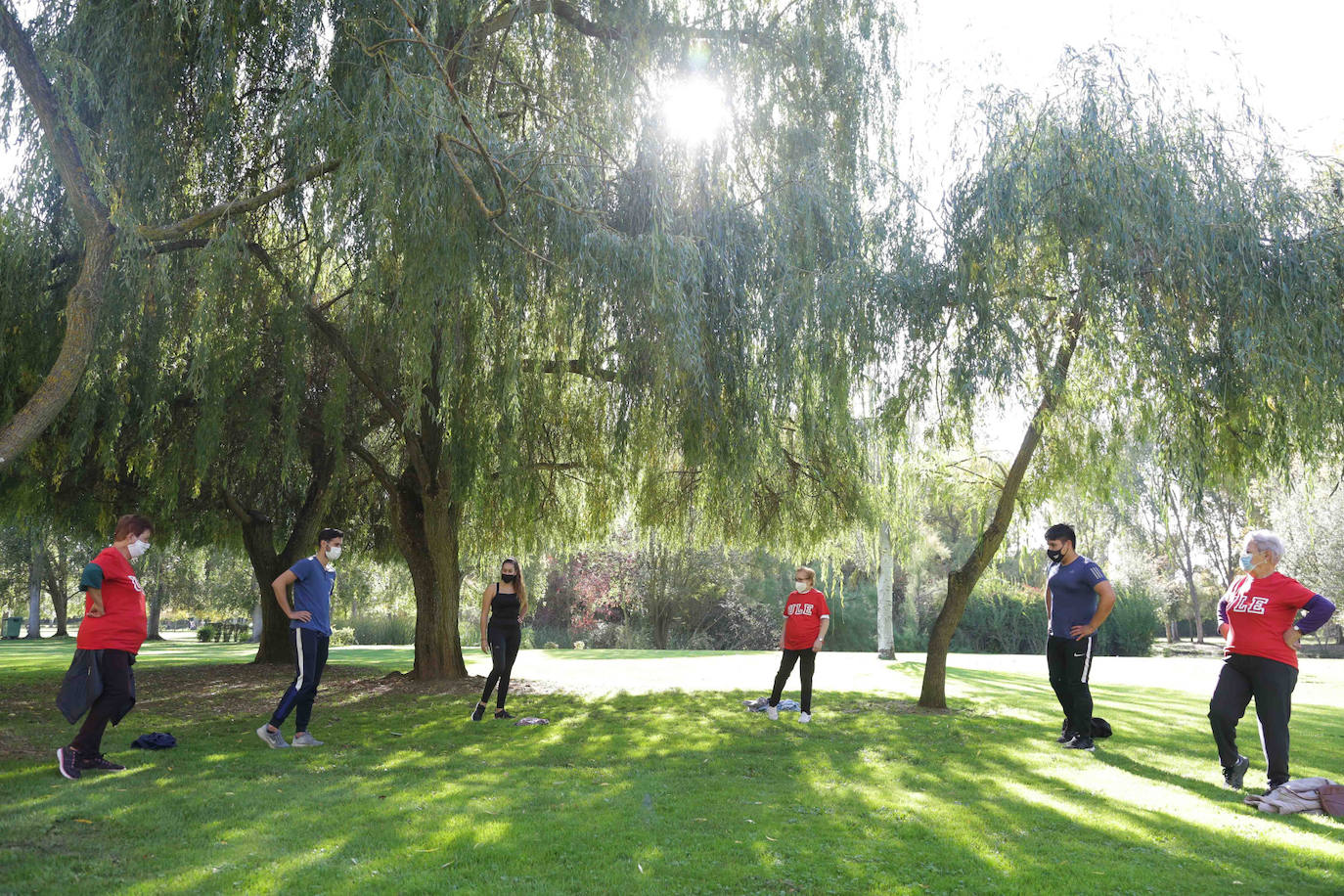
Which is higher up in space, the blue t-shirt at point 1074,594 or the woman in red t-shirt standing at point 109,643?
the blue t-shirt at point 1074,594

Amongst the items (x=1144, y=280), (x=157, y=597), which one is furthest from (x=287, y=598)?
(x=157, y=597)

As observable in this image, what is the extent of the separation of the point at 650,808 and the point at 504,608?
3883mm

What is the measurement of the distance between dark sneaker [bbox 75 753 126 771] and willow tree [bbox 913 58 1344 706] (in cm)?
736

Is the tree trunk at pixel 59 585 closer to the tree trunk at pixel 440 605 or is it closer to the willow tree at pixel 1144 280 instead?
the tree trunk at pixel 440 605

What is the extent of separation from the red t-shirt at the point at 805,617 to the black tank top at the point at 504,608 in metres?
2.70

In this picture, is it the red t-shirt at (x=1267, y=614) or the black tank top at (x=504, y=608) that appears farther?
the black tank top at (x=504, y=608)

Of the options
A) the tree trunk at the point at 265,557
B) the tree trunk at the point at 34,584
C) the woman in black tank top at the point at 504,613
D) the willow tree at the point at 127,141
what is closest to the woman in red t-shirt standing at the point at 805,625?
the woman in black tank top at the point at 504,613

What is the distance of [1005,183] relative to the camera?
8.22m

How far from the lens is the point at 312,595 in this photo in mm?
7102

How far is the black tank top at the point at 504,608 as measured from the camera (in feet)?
28.8

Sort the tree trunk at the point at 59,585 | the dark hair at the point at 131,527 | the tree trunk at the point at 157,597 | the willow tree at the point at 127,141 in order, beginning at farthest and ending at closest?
the tree trunk at the point at 59,585, the tree trunk at the point at 157,597, the willow tree at the point at 127,141, the dark hair at the point at 131,527

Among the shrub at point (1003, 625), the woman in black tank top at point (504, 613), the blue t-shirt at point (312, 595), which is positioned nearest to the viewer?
the blue t-shirt at point (312, 595)

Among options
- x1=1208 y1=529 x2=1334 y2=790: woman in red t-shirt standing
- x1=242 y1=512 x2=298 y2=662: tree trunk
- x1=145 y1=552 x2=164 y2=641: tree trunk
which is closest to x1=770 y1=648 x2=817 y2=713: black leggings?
x1=1208 y1=529 x2=1334 y2=790: woman in red t-shirt standing

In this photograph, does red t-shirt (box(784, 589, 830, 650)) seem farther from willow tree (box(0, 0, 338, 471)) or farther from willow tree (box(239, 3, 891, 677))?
willow tree (box(0, 0, 338, 471))
